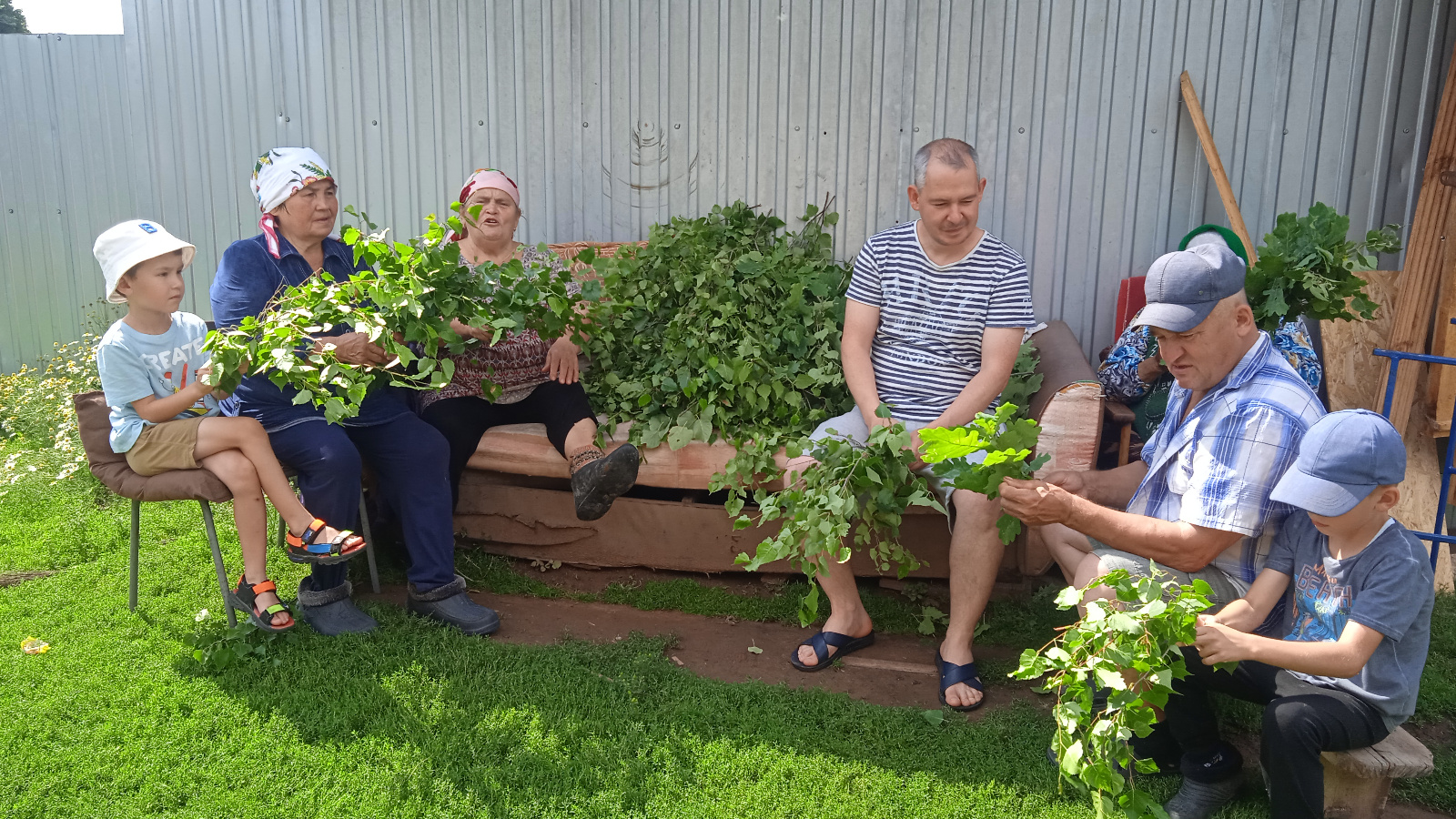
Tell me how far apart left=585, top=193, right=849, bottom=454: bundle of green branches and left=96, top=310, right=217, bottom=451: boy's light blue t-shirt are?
1.52m

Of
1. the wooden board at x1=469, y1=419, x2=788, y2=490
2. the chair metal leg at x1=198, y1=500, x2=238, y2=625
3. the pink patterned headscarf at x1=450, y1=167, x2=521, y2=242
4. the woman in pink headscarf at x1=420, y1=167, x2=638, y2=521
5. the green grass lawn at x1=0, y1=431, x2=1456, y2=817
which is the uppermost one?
the pink patterned headscarf at x1=450, y1=167, x2=521, y2=242

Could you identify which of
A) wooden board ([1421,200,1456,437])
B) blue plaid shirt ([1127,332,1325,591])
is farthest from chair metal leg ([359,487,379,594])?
wooden board ([1421,200,1456,437])

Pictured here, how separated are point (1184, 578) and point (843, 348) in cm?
154

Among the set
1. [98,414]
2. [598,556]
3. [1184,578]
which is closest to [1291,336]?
[1184,578]

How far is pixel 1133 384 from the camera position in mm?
3795

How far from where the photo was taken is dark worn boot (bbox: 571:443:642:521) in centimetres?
363

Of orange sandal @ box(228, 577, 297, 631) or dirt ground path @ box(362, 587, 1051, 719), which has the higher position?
orange sandal @ box(228, 577, 297, 631)

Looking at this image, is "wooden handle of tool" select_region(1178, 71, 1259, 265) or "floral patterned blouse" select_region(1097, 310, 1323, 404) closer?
"floral patterned blouse" select_region(1097, 310, 1323, 404)

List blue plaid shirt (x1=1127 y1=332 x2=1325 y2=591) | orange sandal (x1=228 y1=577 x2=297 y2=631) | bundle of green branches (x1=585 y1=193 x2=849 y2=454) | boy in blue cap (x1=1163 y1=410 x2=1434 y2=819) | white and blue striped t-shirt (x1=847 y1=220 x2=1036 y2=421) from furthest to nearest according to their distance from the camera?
bundle of green branches (x1=585 y1=193 x2=849 y2=454)
white and blue striped t-shirt (x1=847 y1=220 x2=1036 y2=421)
orange sandal (x1=228 y1=577 x2=297 y2=631)
blue plaid shirt (x1=1127 y1=332 x2=1325 y2=591)
boy in blue cap (x1=1163 y1=410 x2=1434 y2=819)

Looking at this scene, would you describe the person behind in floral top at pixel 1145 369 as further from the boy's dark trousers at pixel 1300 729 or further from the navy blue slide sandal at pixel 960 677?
the boy's dark trousers at pixel 1300 729

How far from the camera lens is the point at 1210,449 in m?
2.42

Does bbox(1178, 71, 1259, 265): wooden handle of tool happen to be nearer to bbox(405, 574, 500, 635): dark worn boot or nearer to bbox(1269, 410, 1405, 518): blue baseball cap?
bbox(1269, 410, 1405, 518): blue baseball cap

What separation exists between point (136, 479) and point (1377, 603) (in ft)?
12.6

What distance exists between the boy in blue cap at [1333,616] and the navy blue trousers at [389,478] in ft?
8.83
